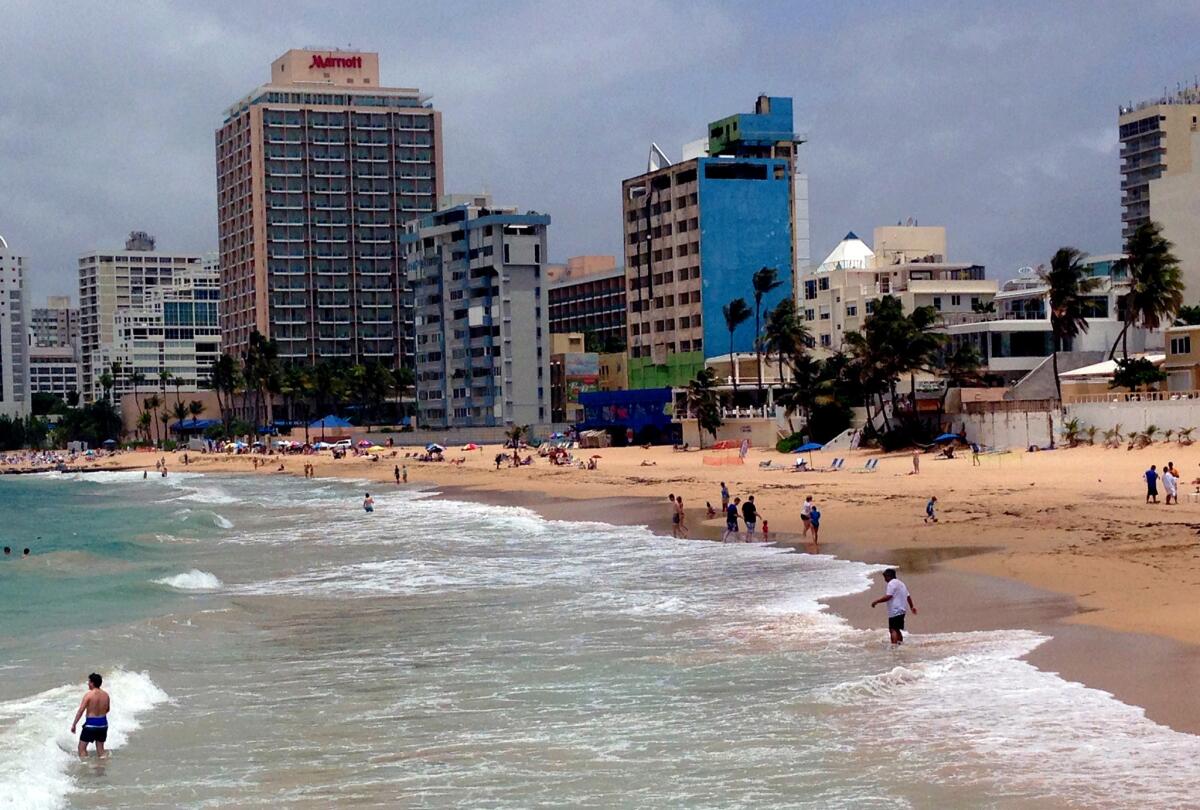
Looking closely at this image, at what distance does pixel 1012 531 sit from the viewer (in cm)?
3722

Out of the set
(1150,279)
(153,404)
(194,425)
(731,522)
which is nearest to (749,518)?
(731,522)

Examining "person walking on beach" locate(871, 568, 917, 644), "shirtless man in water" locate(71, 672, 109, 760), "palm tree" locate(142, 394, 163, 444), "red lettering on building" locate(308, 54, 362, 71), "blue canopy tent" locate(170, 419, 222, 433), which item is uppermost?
"red lettering on building" locate(308, 54, 362, 71)

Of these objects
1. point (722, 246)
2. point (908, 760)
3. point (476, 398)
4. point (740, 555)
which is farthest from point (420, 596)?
point (476, 398)

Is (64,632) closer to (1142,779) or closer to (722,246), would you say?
(1142,779)

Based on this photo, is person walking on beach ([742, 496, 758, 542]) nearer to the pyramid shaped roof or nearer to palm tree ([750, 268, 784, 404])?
palm tree ([750, 268, 784, 404])

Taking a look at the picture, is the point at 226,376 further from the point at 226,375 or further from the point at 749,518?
the point at 749,518

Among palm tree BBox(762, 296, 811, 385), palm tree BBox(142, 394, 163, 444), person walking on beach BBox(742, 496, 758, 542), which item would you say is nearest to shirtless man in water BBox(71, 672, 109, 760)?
person walking on beach BBox(742, 496, 758, 542)

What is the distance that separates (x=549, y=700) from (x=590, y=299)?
13883 centimetres

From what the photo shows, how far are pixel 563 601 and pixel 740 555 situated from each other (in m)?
9.36

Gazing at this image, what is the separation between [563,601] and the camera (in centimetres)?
2991

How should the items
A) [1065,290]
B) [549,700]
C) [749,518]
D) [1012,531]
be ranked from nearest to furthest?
[549,700]
[1012,531]
[749,518]
[1065,290]

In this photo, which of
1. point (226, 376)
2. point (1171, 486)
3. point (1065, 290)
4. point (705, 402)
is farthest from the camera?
point (226, 376)

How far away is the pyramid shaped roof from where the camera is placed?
112688mm

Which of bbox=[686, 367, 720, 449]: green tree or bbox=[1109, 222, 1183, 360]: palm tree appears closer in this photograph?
bbox=[1109, 222, 1183, 360]: palm tree
